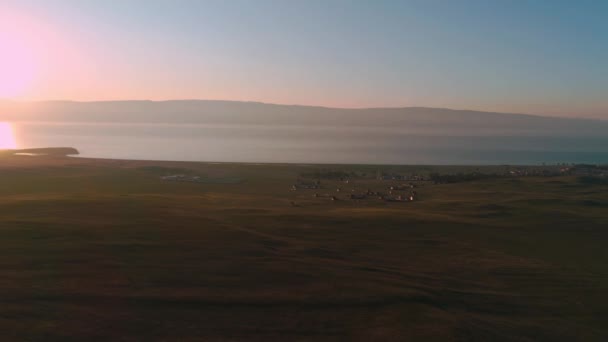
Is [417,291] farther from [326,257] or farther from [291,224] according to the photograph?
[291,224]

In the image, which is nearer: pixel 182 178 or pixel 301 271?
pixel 301 271

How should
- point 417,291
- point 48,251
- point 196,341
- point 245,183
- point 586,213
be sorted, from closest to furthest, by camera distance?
point 196,341 < point 417,291 < point 48,251 < point 586,213 < point 245,183

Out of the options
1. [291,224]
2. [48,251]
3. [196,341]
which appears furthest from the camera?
[291,224]

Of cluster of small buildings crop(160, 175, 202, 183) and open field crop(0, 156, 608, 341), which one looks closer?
open field crop(0, 156, 608, 341)

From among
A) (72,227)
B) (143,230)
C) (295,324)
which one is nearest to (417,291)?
(295,324)

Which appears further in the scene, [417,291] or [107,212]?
[107,212]

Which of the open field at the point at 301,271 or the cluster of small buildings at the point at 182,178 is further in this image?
the cluster of small buildings at the point at 182,178

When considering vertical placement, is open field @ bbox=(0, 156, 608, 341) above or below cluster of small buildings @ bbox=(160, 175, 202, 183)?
below

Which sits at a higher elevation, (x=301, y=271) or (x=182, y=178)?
(x=182, y=178)
